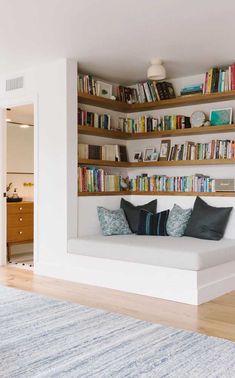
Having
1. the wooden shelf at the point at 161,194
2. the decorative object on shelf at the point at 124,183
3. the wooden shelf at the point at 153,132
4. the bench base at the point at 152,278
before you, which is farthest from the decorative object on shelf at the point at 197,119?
the bench base at the point at 152,278

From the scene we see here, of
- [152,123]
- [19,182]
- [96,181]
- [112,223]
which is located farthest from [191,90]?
[19,182]

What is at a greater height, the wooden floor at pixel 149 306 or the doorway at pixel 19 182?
the doorway at pixel 19 182

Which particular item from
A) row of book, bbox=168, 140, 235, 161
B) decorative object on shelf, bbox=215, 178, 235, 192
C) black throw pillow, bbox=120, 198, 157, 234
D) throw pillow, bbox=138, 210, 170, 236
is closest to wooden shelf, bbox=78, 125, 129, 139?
row of book, bbox=168, 140, 235, 161

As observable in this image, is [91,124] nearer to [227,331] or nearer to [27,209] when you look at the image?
[27,209]

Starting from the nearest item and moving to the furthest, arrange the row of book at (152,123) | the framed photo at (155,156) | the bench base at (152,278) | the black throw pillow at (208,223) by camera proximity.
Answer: the bench base at (152,278), the black throw pillow at (208,223), the row of book at (152,123), the framed photo at (155,156)

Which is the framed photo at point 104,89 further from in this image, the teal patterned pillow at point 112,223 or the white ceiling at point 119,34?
the teal patterned pillow at point 112,223

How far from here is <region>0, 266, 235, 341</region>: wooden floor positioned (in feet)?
11.5

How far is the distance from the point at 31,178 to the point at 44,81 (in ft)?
9.26

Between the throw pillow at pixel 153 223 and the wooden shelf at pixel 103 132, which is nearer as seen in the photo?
the throw pillow at pixel 153 223

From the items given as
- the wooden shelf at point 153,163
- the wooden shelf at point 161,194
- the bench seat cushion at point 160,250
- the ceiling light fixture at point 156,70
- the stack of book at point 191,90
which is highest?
the ceiling light fixture at point 156,70

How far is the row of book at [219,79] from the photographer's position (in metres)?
5.09

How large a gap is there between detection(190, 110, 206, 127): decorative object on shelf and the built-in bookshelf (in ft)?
0.32

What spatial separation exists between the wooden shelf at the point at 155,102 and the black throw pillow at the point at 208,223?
4.20 feet

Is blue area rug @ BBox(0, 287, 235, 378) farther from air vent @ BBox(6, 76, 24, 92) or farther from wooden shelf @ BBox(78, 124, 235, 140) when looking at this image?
air vent @ BBox(6, 76, 24, 92)
